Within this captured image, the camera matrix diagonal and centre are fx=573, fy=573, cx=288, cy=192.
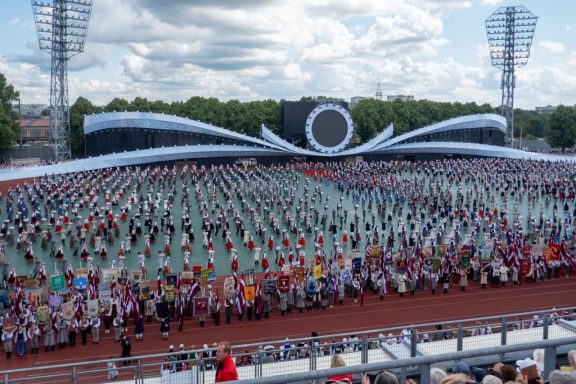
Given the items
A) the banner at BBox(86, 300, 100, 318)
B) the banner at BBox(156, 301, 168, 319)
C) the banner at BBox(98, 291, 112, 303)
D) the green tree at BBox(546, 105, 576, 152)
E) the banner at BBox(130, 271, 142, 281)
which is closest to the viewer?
the banner at BBox(86, 300, 100, 318)

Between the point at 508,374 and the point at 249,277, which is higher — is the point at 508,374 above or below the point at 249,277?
above

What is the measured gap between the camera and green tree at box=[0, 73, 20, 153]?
168 ft

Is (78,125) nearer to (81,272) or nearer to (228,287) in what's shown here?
(81,272)

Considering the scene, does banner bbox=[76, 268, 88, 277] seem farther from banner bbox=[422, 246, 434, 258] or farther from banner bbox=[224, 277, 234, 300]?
banner bbox=[422, 246, 434, 258]

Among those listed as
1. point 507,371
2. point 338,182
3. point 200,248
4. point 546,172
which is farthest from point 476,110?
point 507,371

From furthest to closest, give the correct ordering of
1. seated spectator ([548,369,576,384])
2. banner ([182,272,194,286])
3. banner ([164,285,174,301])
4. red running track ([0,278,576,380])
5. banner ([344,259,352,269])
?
banner ([344,259,352,269]) < banner ([182,272,194,286]) < banner ([164,285,174,301]) < red running track ([0,278,576,380]) < seated spectator ([548,369,576,384])

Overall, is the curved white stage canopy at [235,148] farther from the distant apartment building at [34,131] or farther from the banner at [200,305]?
the distant apartment building at [34,131]

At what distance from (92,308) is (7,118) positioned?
148ft

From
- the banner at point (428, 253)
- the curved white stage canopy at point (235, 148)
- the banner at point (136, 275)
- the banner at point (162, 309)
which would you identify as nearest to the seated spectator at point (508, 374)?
the banner at point (162, 309)

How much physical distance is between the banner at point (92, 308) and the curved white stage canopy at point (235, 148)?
32548 mm

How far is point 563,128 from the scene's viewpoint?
2712 inches

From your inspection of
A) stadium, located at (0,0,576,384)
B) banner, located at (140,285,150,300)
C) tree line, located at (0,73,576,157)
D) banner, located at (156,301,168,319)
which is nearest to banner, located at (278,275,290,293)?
stadium, located at (0,0,576,384)

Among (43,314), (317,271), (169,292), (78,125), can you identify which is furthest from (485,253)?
(78,125)

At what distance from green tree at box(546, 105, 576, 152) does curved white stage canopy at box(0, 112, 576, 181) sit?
1546 cm
